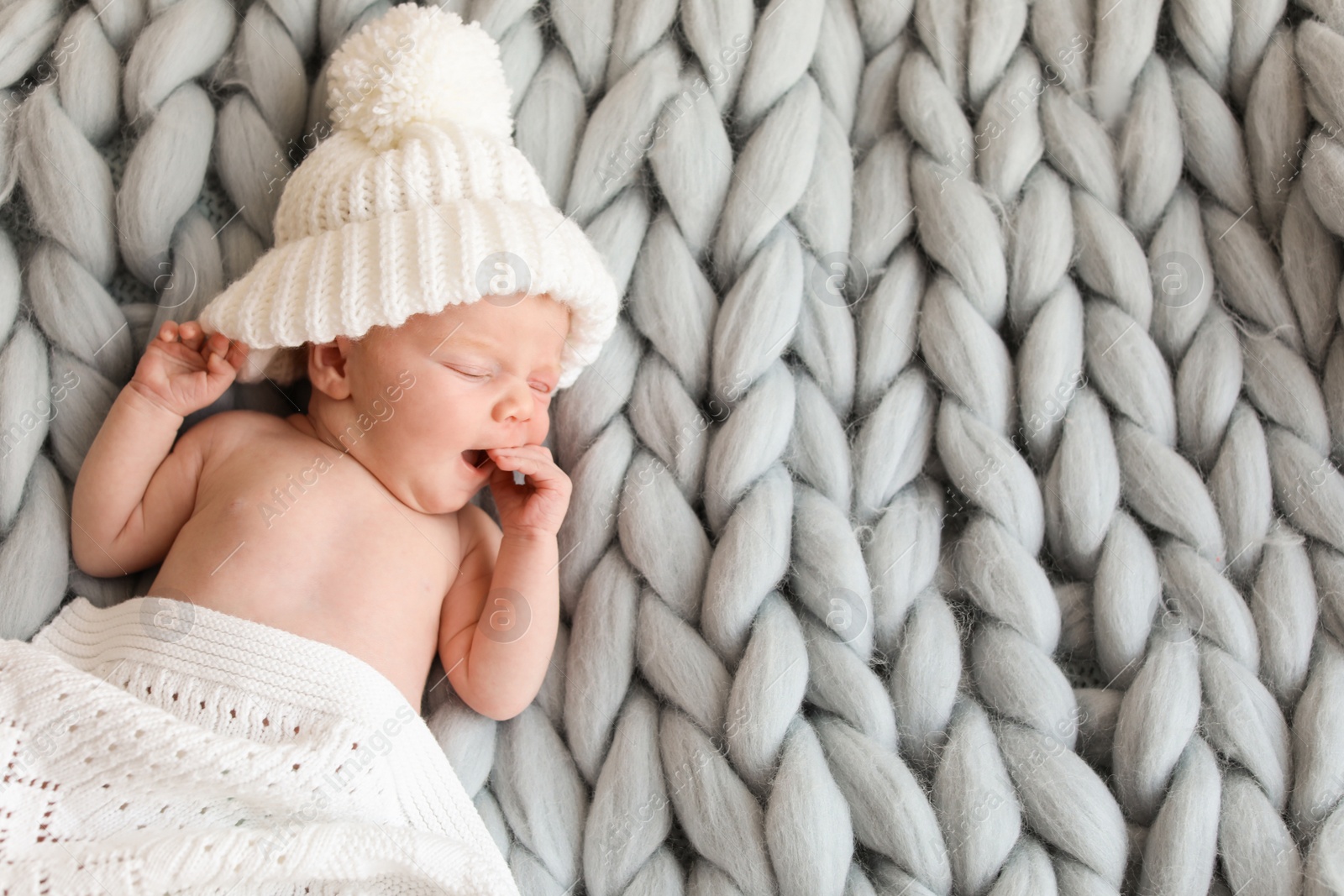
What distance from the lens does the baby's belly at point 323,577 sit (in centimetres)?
94

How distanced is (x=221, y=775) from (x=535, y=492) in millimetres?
371

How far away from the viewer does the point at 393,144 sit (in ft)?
3.33

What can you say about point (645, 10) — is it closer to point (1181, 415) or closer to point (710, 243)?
point (710, 243)

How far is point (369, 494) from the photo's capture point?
1.01 metres

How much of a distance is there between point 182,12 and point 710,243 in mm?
616

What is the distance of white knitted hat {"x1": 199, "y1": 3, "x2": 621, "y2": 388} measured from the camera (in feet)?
3.08

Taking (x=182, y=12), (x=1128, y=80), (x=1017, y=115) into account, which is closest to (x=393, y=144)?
(x=182, y=12)

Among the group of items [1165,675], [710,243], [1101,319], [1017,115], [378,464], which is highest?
[1017,115]

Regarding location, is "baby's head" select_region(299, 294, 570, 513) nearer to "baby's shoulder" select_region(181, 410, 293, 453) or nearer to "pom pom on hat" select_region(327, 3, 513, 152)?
"baby's shoulder" select_region(181, 410, 293, 453)

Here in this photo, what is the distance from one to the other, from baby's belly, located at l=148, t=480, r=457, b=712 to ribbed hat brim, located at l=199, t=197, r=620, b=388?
176 mm
